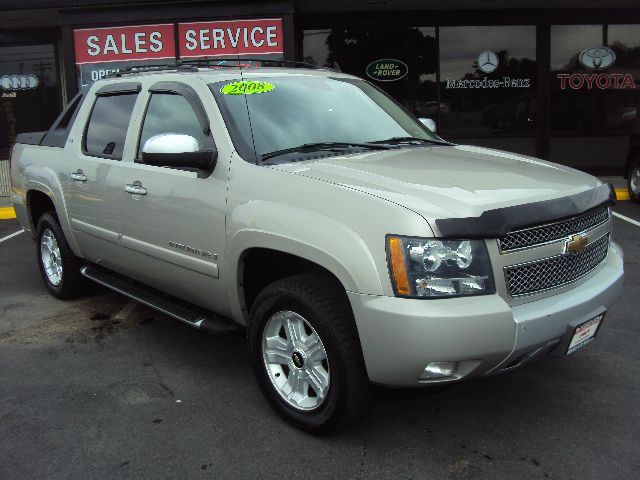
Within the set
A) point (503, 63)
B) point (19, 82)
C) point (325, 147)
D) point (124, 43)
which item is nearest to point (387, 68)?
point (503, 63)

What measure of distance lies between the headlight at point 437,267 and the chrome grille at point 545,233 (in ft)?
0.49

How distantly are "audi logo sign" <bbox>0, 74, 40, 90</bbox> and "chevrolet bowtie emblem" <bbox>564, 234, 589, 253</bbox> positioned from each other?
45.5ft

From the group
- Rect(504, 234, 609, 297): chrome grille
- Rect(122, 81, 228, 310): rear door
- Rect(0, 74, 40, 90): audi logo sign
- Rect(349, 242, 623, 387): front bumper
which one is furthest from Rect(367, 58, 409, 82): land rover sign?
Rect(349, 242, 623, 387): front bumper

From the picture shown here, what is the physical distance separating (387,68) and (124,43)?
526 centimetres

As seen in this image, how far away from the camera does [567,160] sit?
13.9 m

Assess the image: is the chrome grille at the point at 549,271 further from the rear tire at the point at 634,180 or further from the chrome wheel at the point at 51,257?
the rear tire at the point at 634,180

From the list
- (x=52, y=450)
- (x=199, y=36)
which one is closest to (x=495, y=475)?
(x=52, y=450)

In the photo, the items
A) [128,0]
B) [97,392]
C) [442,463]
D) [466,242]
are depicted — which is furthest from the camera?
[128,0]

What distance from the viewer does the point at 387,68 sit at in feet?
44.8

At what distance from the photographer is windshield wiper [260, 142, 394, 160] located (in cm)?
355

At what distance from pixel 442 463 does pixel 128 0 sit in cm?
1100

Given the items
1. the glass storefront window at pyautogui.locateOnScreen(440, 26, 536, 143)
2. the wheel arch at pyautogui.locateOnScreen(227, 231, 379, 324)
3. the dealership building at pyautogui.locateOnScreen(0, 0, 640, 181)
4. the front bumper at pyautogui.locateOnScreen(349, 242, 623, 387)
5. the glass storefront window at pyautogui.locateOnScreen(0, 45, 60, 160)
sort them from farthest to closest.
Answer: the glass storefront window at pyautogui.locateOnScreen(0, 45, 60, 160) < the glass storefront window at pyautogui.locateOnScreen(440, 26, 536, 143) < the dealership building at pyautogui.locateOnScreen(0, 0, 640, 181) < the wheel arch at pyautogui.locateOnScreen(227, 231, 379, 324) < the front bumper at pyautogui.locateOnScreen(349, 242, 623, 387)

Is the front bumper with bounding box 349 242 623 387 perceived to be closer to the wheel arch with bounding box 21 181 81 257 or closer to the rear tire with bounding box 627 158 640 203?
the wheel arch with bounding box 21 181 81 257

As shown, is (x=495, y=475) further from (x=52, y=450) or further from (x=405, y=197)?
(x=52, y=450)
